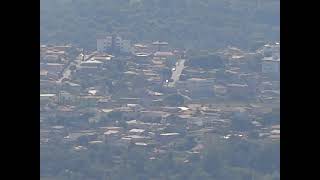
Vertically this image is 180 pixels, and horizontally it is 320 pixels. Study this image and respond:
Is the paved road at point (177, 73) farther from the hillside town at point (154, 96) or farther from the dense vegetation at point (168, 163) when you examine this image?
the dense vegetation at point (168, 163)

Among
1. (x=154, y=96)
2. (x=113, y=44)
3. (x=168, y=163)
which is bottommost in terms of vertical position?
(x=168, y=163)

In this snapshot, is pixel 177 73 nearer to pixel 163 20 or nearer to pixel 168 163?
pixel 163 20

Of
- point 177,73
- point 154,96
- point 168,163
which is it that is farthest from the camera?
point 154,96

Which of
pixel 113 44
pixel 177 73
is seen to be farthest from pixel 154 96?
pixel 113 44

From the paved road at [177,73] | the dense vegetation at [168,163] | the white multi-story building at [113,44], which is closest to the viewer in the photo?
the dense vegetation at [168,163]

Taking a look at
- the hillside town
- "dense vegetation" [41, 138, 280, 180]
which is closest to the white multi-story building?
the hillside town

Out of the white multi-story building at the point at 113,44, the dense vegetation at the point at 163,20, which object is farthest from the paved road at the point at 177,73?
the white multi-story building at the point at 113,44
